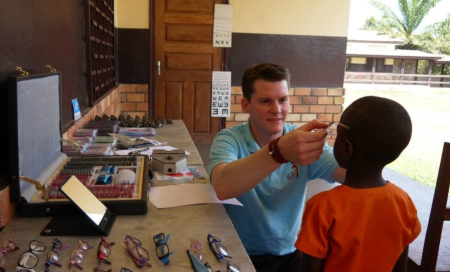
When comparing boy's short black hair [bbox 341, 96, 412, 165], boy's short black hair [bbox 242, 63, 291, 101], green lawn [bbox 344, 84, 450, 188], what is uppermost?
boy's short black hair [bbox 242, 63, 291, 101]

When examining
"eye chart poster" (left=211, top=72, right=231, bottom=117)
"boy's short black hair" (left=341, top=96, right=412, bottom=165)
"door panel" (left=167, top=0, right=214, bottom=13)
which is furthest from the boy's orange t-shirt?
"door panel" (left=167, top=0, right=214, bottom=13)

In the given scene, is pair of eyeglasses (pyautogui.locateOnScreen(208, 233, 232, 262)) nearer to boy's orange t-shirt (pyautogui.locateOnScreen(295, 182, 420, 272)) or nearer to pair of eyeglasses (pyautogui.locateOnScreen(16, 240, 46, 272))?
boy's orange t-shirt (pyautogui.locateOnScreen(295, 182, 420, 272))

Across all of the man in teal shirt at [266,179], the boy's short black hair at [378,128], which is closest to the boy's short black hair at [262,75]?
the man in teal shirt at [266,179]

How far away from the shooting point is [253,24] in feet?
17.3

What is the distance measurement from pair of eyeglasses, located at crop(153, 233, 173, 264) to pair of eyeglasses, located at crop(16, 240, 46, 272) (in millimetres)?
299

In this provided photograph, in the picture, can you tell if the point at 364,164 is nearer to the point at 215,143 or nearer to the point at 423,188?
the point at 215,143

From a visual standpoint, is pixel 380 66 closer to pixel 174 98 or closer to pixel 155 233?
pixel 174 98

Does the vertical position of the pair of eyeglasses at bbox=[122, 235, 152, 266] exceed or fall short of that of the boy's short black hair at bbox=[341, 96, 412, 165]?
it falls short

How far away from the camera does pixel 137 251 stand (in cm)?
108

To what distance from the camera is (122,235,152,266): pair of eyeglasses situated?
105cm

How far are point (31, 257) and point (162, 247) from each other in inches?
12.8

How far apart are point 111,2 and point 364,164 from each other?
12.9ft

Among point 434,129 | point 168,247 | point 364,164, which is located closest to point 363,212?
point 364,164

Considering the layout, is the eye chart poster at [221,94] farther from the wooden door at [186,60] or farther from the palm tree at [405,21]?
the palm tree at [405,21]
